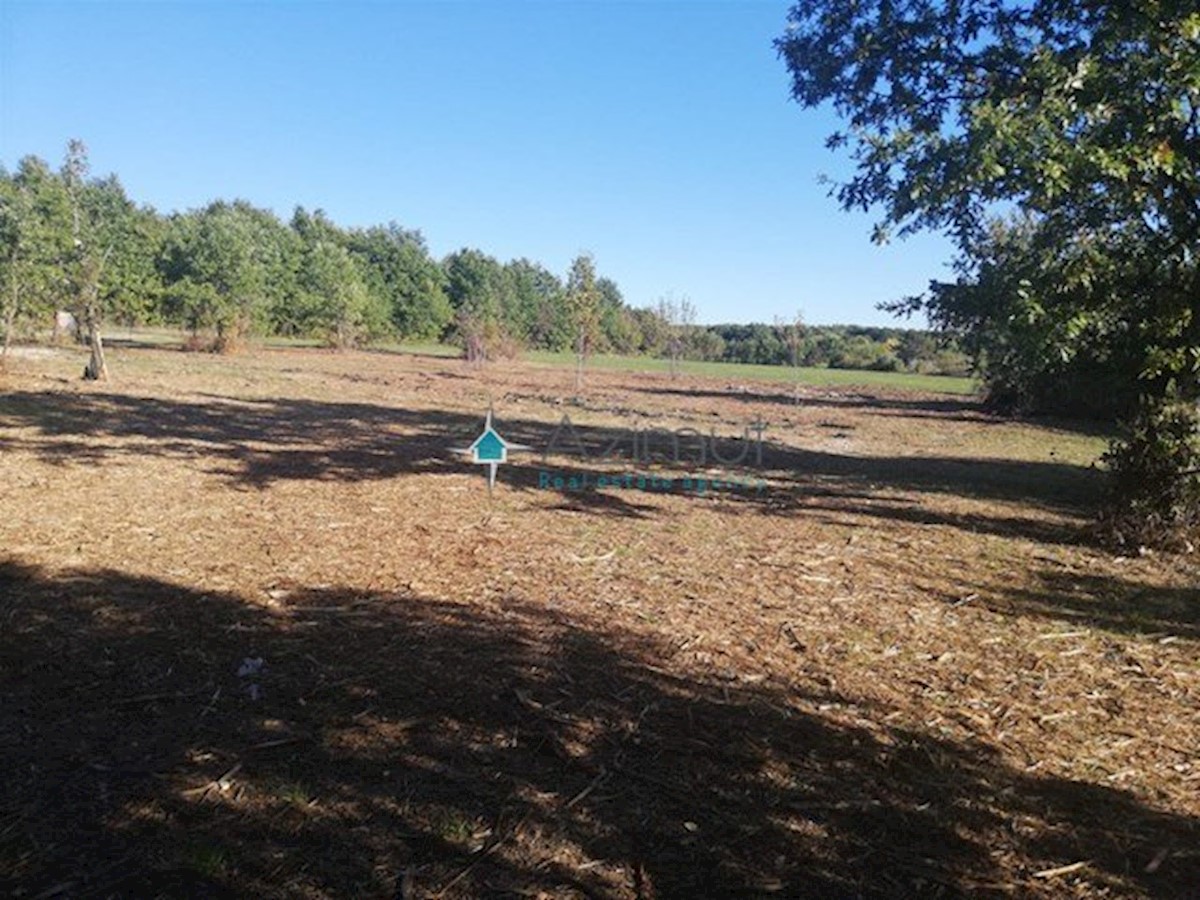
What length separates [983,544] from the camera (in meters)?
8.35

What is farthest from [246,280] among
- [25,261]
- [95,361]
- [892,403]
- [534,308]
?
[534,308]

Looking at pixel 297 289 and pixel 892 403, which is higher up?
pixel 297 289

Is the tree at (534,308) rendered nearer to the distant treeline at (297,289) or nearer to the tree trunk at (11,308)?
the distant treeline at (297,289)

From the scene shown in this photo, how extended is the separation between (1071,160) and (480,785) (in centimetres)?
660

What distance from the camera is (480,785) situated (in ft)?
10.7

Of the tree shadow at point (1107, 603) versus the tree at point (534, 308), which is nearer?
the tree shadow at point (1107, 603)

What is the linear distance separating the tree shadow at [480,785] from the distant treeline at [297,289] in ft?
64.5

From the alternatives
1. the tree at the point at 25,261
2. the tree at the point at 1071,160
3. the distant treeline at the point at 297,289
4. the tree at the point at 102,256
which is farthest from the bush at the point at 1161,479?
the tree at the point at 25,261

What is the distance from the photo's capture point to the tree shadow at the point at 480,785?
2.75m

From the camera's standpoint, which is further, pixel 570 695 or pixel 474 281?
pixel 474 281

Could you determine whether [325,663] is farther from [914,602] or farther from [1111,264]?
[1111,264]

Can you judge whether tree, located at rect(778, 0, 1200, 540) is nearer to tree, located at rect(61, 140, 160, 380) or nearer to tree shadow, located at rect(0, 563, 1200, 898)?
tree shadow, located at rect(0, 563, 1200, 898)

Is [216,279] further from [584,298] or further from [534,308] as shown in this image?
[534,308]

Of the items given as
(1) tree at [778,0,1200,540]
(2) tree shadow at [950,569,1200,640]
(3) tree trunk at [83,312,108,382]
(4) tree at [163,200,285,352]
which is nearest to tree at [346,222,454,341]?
(4) tree at [163,200,285,352]
